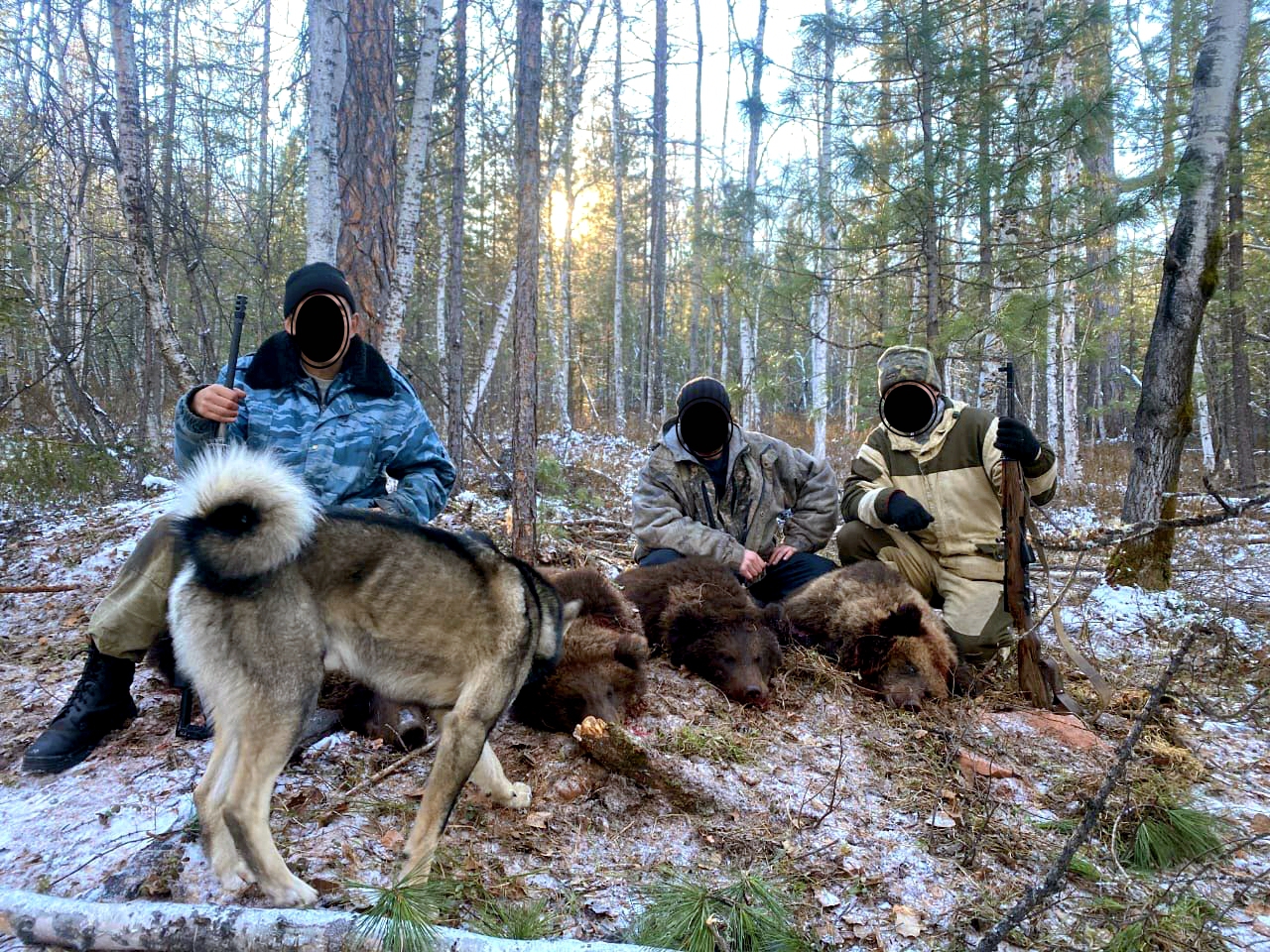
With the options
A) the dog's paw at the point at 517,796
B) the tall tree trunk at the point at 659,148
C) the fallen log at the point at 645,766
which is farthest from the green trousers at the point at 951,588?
the tall tree trunk at the point at 659,148

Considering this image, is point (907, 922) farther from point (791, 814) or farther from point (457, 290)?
point (457, 290)

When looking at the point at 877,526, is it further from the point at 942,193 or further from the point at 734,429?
the point at 942,193

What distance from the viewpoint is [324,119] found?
18.9ft

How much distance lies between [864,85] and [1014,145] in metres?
2.47

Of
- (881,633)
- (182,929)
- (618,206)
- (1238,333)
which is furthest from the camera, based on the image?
(618,206)

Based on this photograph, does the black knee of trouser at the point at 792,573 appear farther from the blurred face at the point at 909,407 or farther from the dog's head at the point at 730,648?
the blurred face at the point at 909,407

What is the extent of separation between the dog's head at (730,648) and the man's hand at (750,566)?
0.60 metres

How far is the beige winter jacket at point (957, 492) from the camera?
522cm

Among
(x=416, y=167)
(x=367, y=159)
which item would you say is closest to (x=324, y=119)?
(x=367, y=159)

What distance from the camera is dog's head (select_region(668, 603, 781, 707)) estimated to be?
14.4ft

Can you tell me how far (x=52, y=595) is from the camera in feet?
19.5

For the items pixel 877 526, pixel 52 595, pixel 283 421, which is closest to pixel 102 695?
pixel 283 421

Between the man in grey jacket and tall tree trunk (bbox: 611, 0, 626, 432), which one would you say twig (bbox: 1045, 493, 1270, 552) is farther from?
tall tree trunk (bbox: 611, 0, 626, 432)

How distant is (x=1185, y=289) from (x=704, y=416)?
5607 mm
